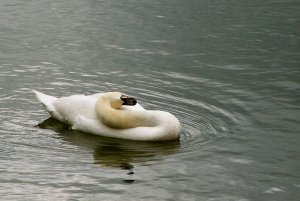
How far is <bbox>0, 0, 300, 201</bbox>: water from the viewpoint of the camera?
34.8 ft

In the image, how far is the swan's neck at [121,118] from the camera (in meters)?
12.4

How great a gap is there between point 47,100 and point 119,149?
216cm

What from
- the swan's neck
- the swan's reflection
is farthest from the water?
the swan's neck

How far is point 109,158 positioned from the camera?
38.2 ft

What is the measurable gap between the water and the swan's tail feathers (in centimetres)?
25

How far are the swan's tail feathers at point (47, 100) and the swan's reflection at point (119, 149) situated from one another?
54cm

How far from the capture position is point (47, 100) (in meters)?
13.5

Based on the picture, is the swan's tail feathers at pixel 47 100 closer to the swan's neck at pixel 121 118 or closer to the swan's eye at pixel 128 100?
the swan's neck at pixel 121 118

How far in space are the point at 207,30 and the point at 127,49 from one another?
9.41 feet

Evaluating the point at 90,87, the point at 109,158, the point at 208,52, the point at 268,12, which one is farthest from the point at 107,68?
the point at 268,12

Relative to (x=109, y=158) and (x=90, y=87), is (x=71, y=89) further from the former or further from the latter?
(x=109, y=158)

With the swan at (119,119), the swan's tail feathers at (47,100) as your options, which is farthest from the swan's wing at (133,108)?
the swan's tail feathers at (47,100)

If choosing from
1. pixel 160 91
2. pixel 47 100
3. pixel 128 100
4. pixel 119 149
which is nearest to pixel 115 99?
pixel 128 100

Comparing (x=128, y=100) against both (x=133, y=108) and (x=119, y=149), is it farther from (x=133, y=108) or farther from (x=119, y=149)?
(x=119, y=149)
